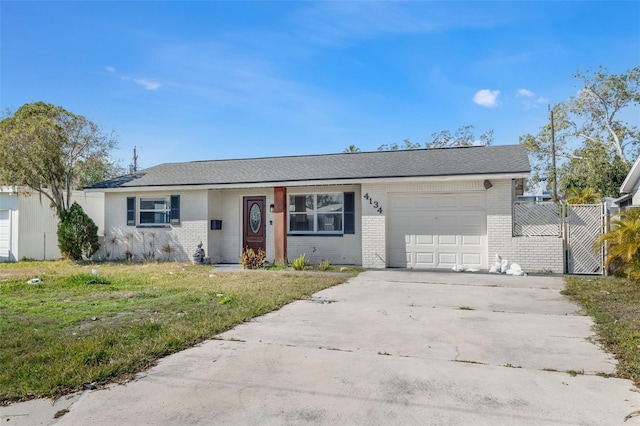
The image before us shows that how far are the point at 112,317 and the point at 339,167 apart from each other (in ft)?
31.6

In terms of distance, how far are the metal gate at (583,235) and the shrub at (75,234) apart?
52.0 feet

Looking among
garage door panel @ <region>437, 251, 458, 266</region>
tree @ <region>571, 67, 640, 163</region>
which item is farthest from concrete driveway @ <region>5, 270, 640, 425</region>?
tree @ <region>571, 67, 640, 163</region>

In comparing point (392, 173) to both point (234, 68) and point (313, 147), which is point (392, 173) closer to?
point (234, 68)

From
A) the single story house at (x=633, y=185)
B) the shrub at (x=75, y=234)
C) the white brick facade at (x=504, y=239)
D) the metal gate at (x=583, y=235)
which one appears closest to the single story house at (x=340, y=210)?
the white brick facade at (x=504, y=239)

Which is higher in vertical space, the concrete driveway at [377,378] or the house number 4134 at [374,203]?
the house number 4134 at [374,203]

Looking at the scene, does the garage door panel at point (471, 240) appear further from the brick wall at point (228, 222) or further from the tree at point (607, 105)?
the tree at point (607, 105)

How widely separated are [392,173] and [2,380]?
1088 centimetres

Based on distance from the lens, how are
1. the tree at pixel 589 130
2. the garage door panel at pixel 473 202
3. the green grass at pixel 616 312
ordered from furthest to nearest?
the tree at pixel 589 130
the garage door panel at pixel 473 202
the green grass at pixel 616 312

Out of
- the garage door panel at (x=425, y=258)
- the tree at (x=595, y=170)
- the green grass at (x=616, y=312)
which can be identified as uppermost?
the tree at (x=595, y=170)

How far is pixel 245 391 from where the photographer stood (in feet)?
12.1

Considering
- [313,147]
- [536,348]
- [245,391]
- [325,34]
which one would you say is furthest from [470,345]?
[313,147]

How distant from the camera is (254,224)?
1527cm

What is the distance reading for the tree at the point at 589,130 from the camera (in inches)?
1130

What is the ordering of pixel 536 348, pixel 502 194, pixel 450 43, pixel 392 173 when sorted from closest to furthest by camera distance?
pixel 536 348, pixel 502 194, pixel 392 173, pixel 450 43
